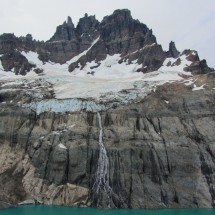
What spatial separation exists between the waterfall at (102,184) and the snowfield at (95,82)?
16.0 m

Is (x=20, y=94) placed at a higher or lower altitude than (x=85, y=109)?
higher

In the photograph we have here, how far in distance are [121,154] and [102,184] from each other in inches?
270

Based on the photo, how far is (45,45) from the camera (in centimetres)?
18150

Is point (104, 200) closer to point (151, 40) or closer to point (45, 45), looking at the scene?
point (151, 40)

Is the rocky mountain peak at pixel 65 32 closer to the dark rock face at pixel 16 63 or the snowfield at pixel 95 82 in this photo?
the snowfield at pixel 95 82

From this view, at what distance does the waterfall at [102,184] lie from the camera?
75.1 m

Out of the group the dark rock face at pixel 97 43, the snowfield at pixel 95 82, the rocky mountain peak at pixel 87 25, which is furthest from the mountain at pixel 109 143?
the rocky mountain peak at pixel 87 25

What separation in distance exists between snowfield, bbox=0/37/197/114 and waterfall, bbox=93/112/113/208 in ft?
52.4

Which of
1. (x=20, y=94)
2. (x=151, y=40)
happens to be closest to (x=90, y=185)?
(x=20, y=94)

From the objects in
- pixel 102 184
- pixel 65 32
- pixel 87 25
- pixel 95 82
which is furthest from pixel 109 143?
pixel 87 25

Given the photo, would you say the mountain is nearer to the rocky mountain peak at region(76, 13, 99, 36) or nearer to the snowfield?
the snowfield

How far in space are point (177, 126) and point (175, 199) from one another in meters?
17.3

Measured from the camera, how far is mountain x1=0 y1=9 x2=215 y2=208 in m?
77.2

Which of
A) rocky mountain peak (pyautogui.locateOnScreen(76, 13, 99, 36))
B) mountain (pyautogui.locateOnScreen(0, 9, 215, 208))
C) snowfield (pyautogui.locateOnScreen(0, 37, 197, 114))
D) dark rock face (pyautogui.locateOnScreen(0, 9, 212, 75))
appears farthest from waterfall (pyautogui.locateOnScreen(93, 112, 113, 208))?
rocky mountain peak (pyautogui.locateOnScreen(76, 13, 99, 36))
